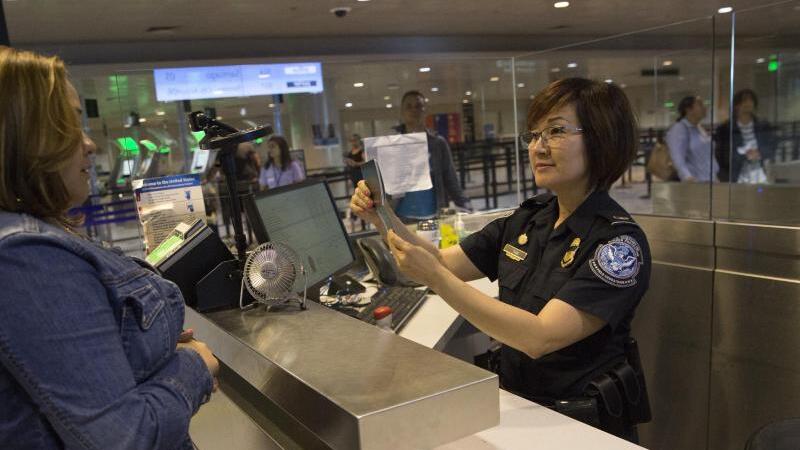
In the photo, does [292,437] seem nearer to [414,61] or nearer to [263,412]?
[263,412]

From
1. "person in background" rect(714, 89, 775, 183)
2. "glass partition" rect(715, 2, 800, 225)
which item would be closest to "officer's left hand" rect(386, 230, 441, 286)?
"glass partition" rect(715, 2, 800, 225)

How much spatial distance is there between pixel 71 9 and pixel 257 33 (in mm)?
2180

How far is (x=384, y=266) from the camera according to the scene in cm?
219

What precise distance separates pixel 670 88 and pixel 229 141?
26.9 ft

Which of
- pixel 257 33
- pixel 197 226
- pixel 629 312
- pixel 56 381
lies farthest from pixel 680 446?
pixel 257 33

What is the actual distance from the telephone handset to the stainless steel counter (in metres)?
1.00

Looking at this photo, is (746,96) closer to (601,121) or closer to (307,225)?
(601,121)

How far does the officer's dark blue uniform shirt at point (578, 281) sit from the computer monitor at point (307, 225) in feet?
1.75

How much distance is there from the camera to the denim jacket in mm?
632

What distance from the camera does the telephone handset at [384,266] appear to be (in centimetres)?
219

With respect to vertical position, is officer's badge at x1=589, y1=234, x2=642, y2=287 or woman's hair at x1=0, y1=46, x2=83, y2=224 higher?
woman's hair at x1=0, y1=46, x2=83, y2=224

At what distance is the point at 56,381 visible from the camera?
2.09ft

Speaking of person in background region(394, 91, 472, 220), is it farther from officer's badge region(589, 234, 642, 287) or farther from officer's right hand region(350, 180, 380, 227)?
officer's badge region(589, 234, 642, 287)

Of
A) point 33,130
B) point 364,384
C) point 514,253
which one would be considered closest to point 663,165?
point 514,253
